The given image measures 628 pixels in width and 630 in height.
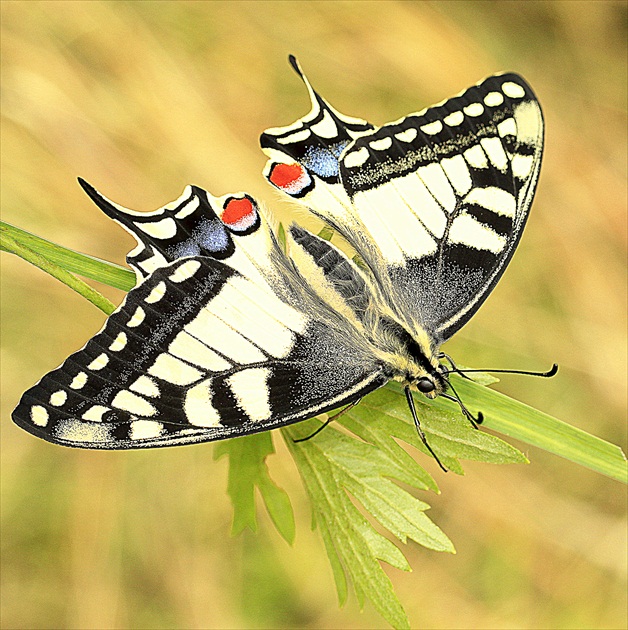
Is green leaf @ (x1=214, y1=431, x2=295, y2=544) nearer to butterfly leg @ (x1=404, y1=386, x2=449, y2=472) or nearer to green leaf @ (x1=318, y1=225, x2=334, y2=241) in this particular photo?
butterfly leg @ (x1=404, y1=386, x2=449, y2=472)

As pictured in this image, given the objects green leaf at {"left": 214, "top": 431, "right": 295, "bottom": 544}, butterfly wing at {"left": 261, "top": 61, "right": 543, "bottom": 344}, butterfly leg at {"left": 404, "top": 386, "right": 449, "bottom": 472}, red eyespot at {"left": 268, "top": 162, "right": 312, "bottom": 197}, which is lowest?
green leaf at {"left": 214, "top": 431, "right": 295, "bottom": 544}

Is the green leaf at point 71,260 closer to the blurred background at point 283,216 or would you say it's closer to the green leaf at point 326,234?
the green leaf at point 326,234

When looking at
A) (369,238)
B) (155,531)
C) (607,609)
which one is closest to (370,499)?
(369,238)

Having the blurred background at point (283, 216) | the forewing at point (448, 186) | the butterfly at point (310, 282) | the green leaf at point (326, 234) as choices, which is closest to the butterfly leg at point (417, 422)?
the butterfly at point (310, 282)

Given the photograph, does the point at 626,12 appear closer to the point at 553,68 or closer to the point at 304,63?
the point at 553,68

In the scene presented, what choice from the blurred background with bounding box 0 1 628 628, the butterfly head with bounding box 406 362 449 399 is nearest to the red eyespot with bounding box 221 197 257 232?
the butterfly head with bounding box 406 362 449 399

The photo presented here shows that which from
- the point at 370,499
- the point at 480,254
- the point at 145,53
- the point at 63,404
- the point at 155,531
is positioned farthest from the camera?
the point at 145,53
